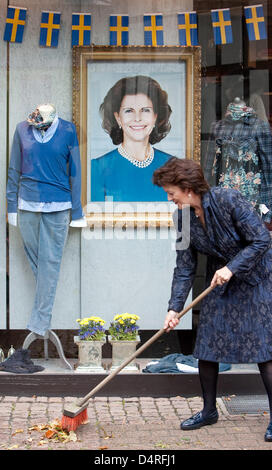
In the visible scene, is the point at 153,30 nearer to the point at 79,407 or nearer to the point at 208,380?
the point at 208,380

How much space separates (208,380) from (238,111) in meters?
2.10

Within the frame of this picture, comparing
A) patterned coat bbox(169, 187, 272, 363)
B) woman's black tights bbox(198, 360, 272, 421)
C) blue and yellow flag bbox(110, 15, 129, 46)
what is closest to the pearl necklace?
blue and yellow flag bbox(110, 15, 129, 46)

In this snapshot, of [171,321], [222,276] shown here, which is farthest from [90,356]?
[222,276]

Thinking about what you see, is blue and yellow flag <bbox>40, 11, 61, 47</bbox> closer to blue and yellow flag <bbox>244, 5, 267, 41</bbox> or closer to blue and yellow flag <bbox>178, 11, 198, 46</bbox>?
blue and yellow flag <bbox>178, 11, 198, 46</bbox>

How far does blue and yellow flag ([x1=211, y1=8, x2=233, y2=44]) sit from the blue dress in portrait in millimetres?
934

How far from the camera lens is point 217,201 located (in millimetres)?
4957

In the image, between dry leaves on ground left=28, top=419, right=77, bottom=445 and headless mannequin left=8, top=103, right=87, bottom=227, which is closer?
dry leaves on ground left=28, top=419, right=77, bottom=445

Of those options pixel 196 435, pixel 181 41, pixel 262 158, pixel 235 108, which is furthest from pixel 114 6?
pixel 196 435

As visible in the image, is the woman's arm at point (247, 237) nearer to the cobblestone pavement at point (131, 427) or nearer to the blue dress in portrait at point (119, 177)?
the cobblestone pavement at point (131, 427)

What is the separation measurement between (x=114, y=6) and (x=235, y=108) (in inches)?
45.5

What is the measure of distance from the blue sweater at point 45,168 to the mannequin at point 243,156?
99cm

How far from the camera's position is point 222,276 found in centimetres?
481

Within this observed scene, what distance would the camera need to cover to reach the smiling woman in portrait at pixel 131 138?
20.9 ft

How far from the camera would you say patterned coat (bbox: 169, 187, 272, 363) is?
16.1 ft
